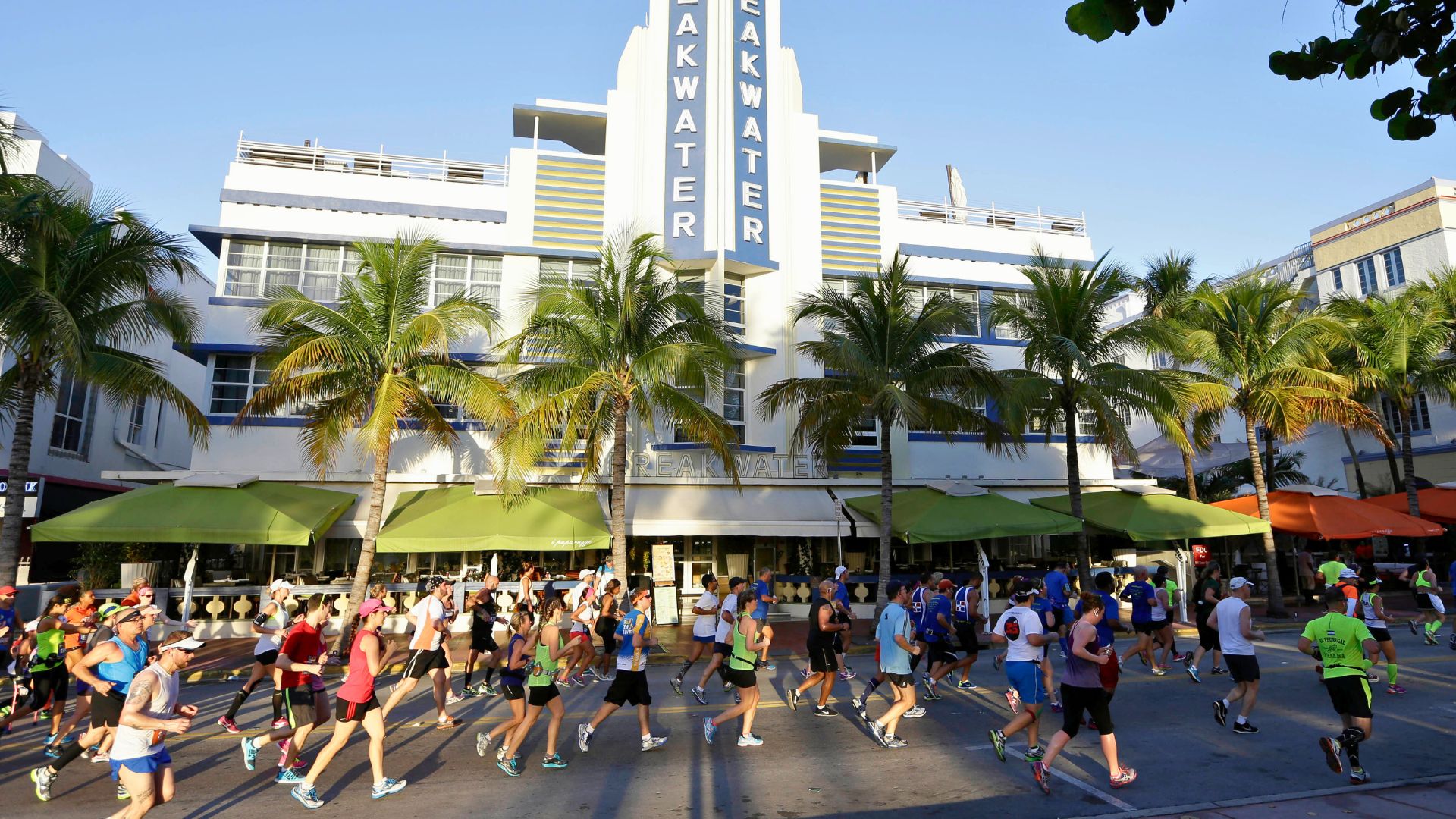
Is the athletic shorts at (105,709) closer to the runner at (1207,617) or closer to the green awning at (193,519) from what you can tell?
the green awning at (193,519)

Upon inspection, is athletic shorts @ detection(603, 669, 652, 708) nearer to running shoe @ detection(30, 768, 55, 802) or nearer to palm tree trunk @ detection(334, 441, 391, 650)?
running shoe @ detection(30, 768, 55, 802)

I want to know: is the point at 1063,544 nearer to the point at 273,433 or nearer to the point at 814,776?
the point at 814,776

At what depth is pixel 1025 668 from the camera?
7.90m

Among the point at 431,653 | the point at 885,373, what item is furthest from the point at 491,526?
the point at 885,373

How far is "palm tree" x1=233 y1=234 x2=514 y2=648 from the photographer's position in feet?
51.5

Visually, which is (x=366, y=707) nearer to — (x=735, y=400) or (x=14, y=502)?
(x=14, y=502)

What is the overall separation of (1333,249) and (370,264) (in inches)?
1461

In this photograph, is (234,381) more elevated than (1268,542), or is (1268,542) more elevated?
(234,381)

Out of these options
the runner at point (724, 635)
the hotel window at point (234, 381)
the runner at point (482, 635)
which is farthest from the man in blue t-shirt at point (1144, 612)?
the hotel window at point (234, 381)

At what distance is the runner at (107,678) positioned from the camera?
22.8 feet

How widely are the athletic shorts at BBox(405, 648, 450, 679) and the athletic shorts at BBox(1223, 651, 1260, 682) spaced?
861cm

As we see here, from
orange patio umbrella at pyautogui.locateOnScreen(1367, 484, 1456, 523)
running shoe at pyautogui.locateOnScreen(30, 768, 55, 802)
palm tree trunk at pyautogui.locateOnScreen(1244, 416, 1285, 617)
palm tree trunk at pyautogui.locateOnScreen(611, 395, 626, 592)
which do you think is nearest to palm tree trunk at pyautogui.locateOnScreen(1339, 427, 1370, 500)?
orange patio umbrella at pyautogui.locateOnScreen(1367, 484, 1456, 523)

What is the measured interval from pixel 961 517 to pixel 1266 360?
8.04 m

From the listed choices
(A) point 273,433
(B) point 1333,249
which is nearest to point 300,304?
(A) point 273,433
